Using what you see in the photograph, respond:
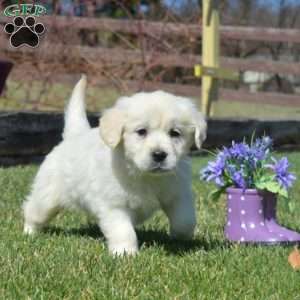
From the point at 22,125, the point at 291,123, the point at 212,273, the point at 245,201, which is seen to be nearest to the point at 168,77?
the point at 291,123

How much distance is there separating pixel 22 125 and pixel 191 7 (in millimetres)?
6511

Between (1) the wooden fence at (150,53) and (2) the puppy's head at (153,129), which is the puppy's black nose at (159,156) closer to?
(2) the puppy's head at (153,129)

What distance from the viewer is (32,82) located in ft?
34.8

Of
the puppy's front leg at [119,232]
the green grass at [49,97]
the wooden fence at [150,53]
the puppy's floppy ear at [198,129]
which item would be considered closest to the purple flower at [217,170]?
the puppy's floppy ear at [198,129]

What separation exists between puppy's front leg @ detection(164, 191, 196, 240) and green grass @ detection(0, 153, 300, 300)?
10cm

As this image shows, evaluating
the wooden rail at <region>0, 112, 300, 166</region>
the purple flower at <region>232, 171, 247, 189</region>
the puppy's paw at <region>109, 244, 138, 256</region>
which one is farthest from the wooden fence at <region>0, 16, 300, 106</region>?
the puppy's paw at <region>109, 244, 138, 256</region>

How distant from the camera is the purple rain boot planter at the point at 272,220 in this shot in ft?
14.2

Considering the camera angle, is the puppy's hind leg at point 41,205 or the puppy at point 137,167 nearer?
the puppy at point 137,167

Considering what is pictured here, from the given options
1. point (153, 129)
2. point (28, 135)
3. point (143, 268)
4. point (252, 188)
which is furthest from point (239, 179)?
point (28, 135)

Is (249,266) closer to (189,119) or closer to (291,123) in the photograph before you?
(189,119)

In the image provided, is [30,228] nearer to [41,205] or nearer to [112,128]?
[41,205]

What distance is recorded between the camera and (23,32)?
25.5 ft

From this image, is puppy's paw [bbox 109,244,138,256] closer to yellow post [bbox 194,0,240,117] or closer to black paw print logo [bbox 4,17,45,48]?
black paw print logo [bbox 4,17,45,48]

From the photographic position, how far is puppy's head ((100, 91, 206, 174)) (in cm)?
378
